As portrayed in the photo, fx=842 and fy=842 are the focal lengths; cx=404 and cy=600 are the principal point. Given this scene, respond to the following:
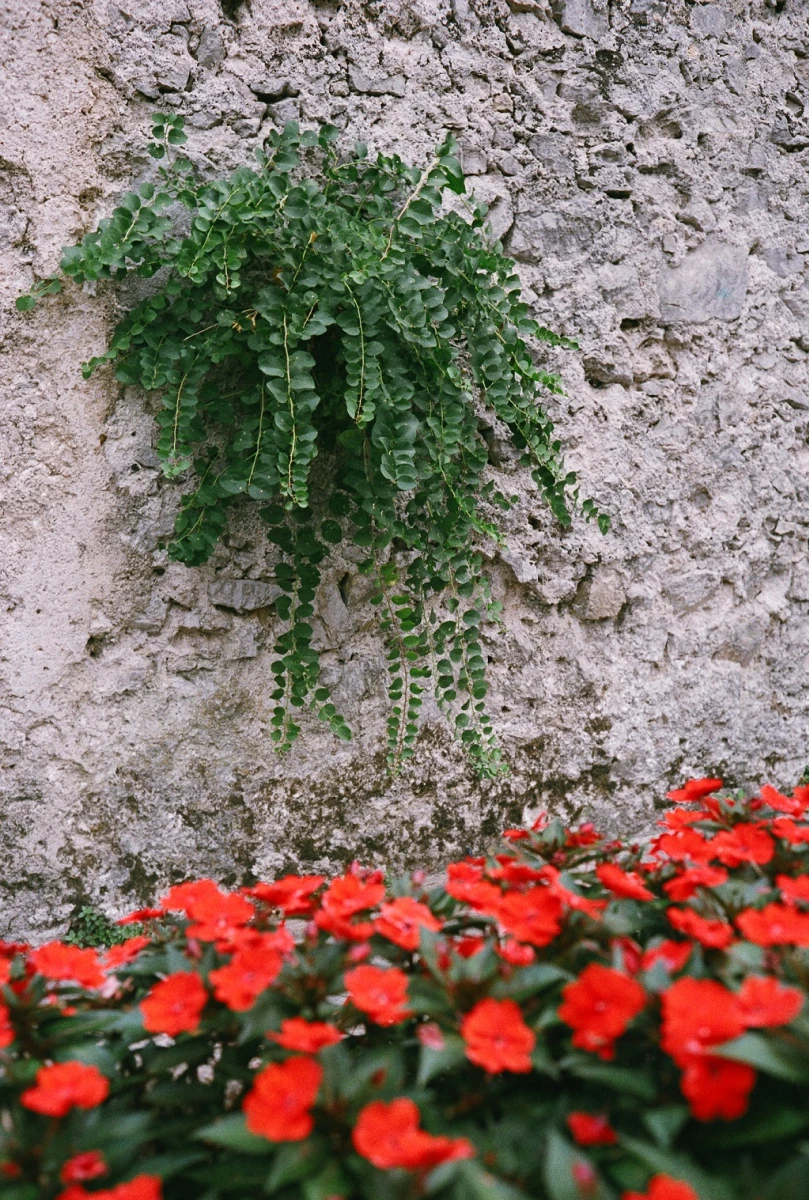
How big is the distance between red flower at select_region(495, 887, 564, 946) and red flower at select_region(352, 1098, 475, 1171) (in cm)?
22

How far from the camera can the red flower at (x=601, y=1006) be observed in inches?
30.2

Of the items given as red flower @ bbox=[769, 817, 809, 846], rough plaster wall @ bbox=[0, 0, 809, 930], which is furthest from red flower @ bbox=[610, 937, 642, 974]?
rough plaster wall @ bbox=[0, 0, 809, 930]

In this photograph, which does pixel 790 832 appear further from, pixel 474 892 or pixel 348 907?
pixel 348 907

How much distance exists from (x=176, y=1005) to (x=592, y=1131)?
0.41 m

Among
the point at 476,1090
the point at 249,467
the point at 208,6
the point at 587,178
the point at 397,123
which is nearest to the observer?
the point at 476,1090

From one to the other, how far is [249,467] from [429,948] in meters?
1.22

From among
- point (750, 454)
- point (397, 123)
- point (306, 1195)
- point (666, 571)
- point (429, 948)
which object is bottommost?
point (306, 1195)

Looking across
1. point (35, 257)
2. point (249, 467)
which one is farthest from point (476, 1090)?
point (35, 257)

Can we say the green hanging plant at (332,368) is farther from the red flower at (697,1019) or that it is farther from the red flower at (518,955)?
the red flower at (697,1019)

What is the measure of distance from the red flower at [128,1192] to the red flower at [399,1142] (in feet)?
0.56

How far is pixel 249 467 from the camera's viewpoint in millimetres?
1851

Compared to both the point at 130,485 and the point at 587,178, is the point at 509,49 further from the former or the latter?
the point at 130,485

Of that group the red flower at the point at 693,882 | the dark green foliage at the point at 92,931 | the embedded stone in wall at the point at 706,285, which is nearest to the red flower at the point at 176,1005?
the red flower at the point at 693,882

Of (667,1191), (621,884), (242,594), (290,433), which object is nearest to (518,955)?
(621,884)
